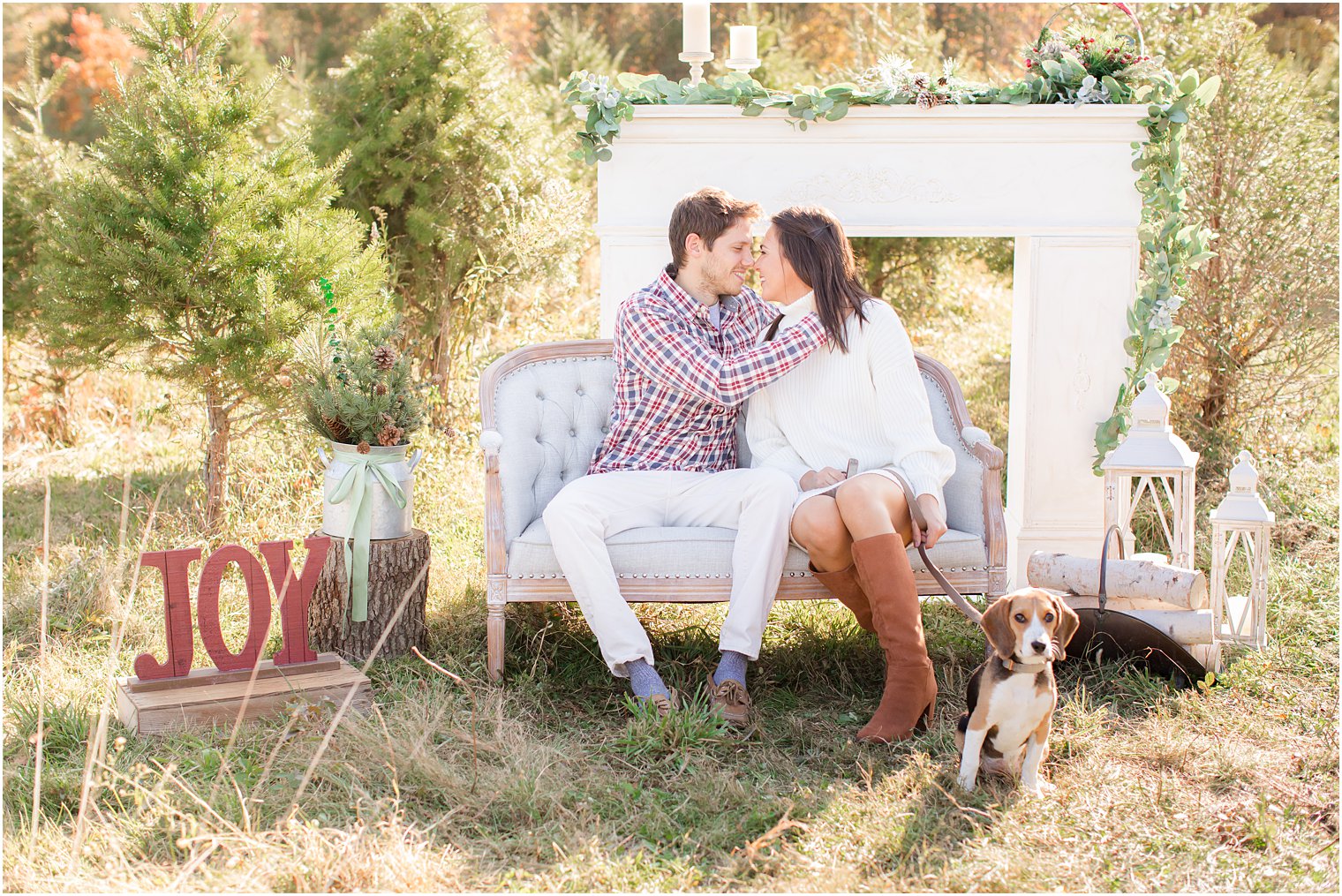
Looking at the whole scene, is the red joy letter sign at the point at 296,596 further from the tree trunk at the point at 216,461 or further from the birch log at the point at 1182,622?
the birch log at the point at 1182,622

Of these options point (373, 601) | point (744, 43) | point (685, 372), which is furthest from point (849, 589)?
point (744, 43)

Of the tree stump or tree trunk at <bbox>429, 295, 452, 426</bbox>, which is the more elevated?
tree trunk at <bbox>429, 295, 452, 426</bbox>

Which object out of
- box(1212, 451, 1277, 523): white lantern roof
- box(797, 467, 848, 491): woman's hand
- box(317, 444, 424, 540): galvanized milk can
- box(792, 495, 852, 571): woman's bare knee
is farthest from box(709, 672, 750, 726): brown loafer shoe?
box(1212, 451, 1277, 523): white lantern roof

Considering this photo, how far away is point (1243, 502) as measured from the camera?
126 inches

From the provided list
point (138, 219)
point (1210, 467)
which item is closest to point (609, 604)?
point (138, 219)

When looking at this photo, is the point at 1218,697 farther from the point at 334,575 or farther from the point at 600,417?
the point at 334,575

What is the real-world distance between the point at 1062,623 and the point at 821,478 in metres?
0.77

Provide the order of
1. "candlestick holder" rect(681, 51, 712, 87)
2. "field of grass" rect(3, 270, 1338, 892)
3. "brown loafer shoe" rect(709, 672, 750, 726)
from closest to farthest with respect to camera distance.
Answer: "field of grass" rect(3, 270, 1338, 892)
"brown loafer shoe" rect(709, 672, 750, 726)
"candlestick holder" rect(681, 51, 712, 87)

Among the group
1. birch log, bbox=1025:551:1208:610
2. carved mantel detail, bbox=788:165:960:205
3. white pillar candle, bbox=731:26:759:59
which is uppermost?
white pillar candle, bbox=731:26:759:59

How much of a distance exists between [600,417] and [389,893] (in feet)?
5.86

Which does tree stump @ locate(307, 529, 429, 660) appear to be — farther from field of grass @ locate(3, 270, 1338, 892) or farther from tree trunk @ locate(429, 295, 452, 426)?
tree trunk @ locate(429, 295, 452, 426)

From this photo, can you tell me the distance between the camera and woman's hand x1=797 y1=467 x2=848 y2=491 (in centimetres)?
307

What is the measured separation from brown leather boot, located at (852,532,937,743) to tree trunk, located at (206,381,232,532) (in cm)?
269

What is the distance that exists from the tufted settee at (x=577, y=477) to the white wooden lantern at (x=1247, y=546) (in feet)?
2.04
